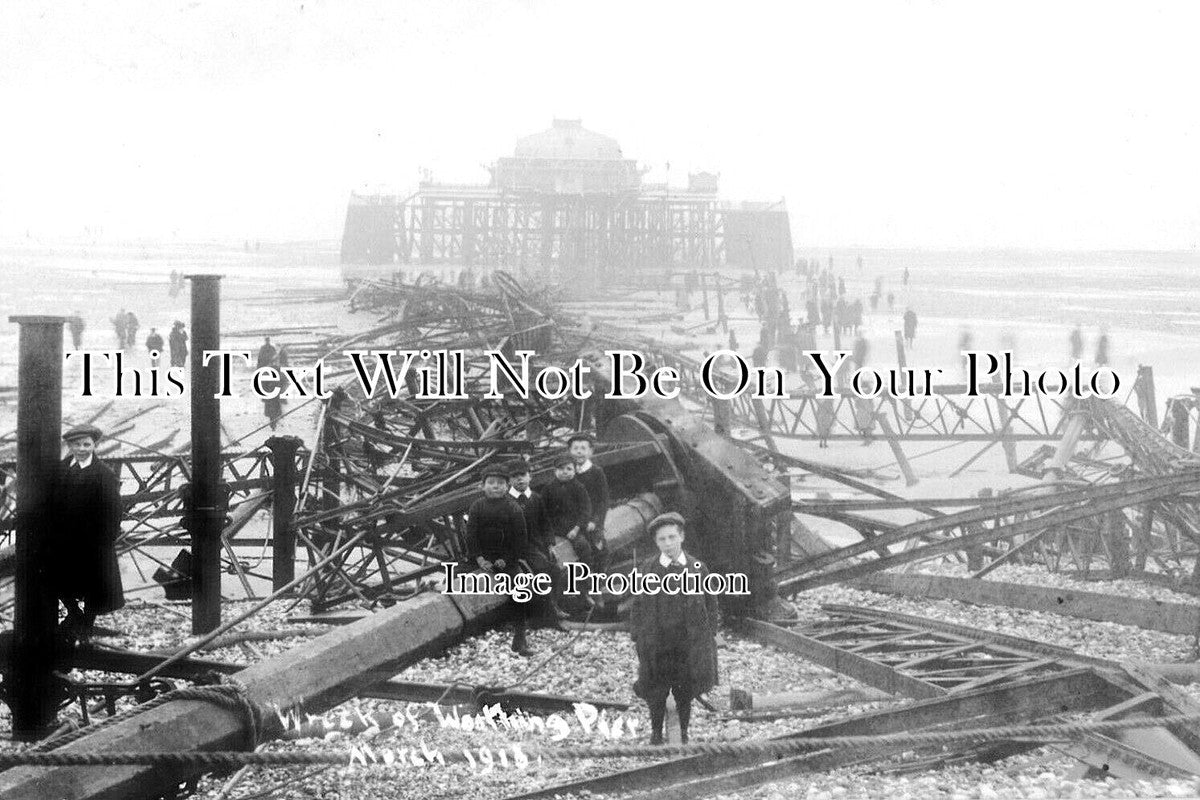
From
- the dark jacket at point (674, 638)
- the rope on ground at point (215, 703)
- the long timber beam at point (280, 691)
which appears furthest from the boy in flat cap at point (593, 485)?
the rope on ground at point (215, 703)

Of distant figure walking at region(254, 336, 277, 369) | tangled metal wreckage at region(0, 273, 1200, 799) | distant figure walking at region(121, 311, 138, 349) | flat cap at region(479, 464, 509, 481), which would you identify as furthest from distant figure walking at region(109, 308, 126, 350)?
flat cap at region(479, 464, 509, 481)

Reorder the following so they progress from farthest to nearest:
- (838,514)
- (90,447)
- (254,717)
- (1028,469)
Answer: (1028,469), (838,514), (90,447), (254,717)

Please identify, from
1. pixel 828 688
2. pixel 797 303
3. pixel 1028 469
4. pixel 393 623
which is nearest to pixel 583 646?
pixel 828 688

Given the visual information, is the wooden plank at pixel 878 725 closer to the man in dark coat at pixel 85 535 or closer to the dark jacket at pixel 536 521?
the dark jacket at pixel 536 521

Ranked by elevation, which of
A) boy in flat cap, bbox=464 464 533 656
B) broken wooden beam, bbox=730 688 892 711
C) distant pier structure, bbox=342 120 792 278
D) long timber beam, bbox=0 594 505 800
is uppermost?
distant pier structure, bbox=342 120 792 278

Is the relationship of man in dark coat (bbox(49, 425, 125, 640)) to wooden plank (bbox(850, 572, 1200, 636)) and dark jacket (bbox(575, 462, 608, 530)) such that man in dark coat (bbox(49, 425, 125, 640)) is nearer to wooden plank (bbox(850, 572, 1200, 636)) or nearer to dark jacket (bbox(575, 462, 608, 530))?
dark jacket (bbox(575, 462, 608, 530))

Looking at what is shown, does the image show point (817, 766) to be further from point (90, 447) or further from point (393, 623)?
point (90, 447)

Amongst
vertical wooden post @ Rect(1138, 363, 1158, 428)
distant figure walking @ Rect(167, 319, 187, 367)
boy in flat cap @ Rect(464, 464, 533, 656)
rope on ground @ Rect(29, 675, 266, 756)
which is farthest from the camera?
distant figure walking @ Rect(167, 319, 187, 367)
